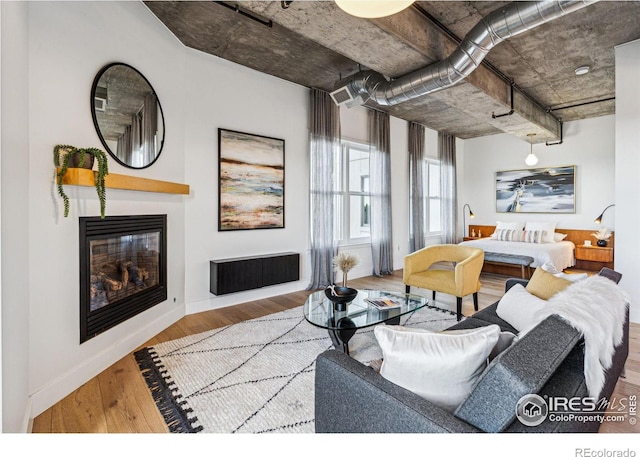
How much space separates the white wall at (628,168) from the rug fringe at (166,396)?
4455 millimetres

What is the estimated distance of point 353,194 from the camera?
5609mm

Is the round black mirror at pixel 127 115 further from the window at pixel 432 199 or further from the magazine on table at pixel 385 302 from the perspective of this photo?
the window at pixel 432 199

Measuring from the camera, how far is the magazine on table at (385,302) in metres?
2.67

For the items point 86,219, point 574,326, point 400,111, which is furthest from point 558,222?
point 86,219

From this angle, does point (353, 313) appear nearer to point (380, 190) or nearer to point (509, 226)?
point (380, 190)

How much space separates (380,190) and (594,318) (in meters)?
4.55

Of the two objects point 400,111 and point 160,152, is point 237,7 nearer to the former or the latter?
point 160,152

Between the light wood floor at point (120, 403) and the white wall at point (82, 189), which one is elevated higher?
the white wall at point (82, 189)

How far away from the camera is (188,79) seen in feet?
11.9

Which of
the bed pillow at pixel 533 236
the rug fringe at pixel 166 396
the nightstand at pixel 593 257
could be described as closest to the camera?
the rug fringe at pixel 166 396

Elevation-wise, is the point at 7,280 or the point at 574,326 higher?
the point at 7,280

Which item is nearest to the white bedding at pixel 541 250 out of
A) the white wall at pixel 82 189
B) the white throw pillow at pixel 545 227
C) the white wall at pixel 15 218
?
the white throw pillow at pixel 545 227

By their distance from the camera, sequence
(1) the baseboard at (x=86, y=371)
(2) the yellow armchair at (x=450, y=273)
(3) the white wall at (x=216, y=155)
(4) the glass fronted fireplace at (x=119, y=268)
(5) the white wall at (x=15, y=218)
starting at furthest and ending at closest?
1. (3) the white wall at (x=216, y=155)
2. (2) the yellow armchair at (x=450, y=273)
3. (4) the glass fronted fireplace at (x=119, y=268)
4. (1) the baseboard at (x=86, y=371)
5. (5) the white wall at (x=15, y=218)

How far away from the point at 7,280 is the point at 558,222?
8312 mm
